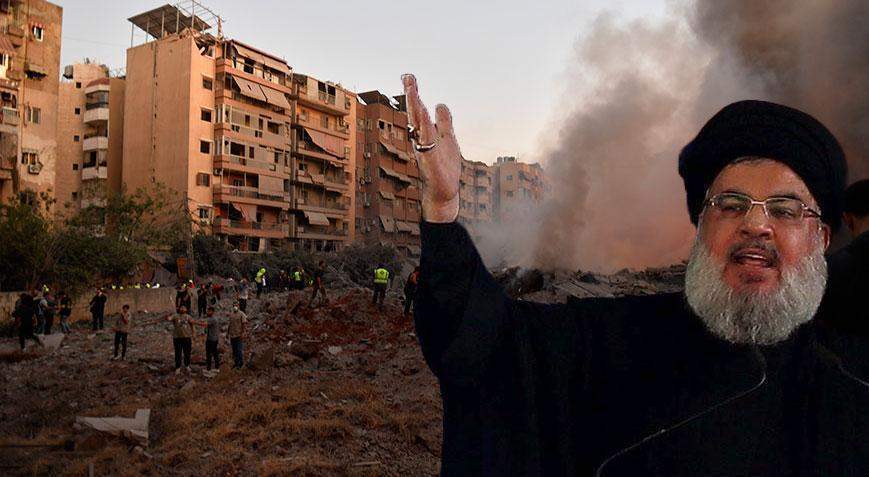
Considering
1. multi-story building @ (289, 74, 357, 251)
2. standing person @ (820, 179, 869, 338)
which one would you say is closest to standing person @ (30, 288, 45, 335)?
standing person @ (820, 179, 869, 338)

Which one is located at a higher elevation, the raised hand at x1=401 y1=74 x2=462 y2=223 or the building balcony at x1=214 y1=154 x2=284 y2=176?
the building balcony at x1=214 y1=154 x2=284 y2=176

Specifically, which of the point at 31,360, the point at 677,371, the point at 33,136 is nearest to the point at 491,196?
the point at 33,136

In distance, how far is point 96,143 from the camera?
40.7 meters

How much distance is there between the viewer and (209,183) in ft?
131

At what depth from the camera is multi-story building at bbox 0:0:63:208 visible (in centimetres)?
2933

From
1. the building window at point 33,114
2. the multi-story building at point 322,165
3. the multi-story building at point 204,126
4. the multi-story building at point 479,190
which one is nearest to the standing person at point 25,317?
the building window at point 33,114

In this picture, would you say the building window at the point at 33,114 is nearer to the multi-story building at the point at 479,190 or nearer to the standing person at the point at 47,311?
the standing person at the point at 47,311

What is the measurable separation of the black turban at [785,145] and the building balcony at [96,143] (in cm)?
4579

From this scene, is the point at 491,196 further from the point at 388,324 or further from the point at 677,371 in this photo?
the point at 677,371

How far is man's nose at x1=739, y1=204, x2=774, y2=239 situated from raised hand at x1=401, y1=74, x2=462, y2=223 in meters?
0.81

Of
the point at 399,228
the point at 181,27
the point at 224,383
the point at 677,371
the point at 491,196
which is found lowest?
the point at 224,383

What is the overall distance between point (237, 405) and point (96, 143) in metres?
37.9

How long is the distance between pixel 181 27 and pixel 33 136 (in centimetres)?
1581

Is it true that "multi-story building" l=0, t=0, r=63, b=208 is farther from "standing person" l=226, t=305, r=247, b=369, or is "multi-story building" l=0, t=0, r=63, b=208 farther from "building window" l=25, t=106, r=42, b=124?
"standing person" l=226, t=305, r=247, b=369
